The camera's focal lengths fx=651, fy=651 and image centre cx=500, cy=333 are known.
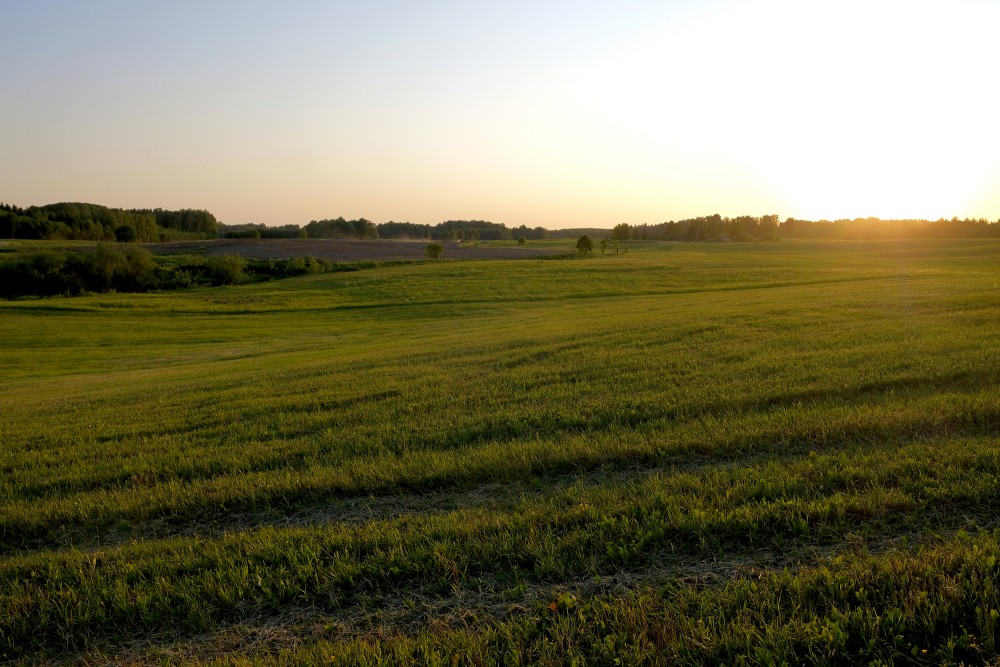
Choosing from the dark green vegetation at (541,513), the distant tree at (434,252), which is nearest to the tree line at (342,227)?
the distant tree at (434,252)

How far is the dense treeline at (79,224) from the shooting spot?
12019 cm

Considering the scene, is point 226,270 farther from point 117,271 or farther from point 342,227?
point 342,227

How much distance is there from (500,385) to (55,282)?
6217 centimetres

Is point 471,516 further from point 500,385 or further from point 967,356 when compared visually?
point 967,356

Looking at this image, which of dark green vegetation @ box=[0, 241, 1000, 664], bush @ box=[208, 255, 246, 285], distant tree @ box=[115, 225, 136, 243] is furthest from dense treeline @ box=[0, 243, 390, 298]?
distant tree @ box=[115, 225, 136, 243]

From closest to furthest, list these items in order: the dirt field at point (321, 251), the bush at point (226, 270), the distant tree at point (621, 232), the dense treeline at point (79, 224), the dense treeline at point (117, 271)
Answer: the dense treeline at point (117, 271)
the bush at point (226, 270)
the dirt field at point (321, 251)
the dense treeline at point (79, 224)
the distant tree at point (621, 232)

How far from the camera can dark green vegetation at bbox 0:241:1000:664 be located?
406 cm

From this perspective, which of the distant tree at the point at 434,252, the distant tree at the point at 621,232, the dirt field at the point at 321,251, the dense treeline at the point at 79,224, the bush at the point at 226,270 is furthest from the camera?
the distant tree at the point at 621,232

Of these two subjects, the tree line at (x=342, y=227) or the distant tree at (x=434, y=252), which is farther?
the tree line at (x=342, y=227)

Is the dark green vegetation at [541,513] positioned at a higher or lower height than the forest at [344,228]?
lower

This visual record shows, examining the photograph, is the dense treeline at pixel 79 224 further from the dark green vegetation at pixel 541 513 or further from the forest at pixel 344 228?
the dark green vegetation at pixel 541 513

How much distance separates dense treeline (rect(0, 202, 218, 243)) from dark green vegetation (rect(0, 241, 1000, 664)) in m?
132

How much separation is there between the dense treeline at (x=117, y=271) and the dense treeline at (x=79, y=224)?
64597 mm

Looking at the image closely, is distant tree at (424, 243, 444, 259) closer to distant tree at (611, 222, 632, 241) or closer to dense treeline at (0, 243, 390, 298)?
dense treeline at (0, 243, 390, 298)
